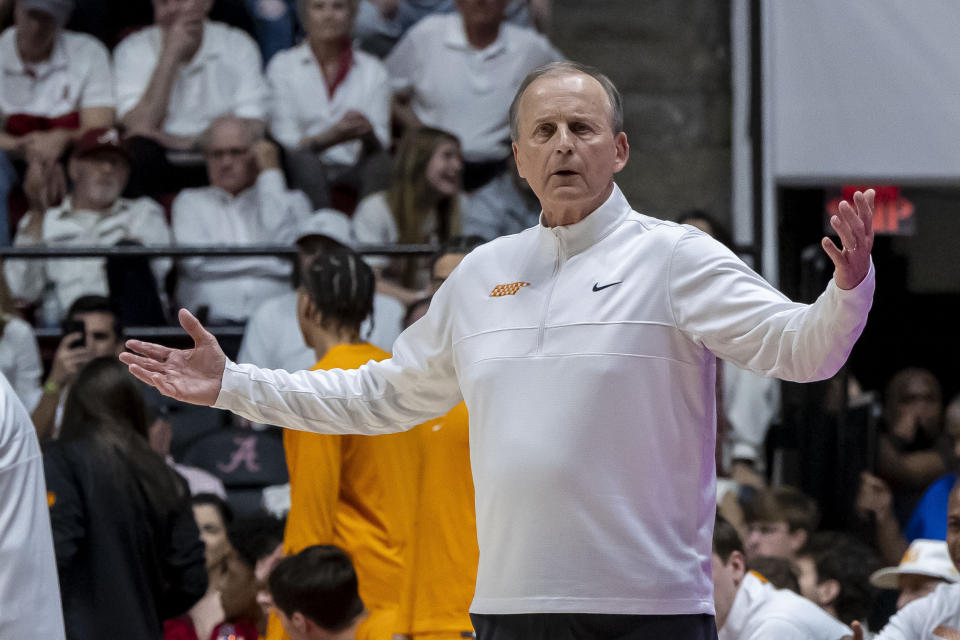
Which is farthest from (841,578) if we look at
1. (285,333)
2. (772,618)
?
(285,333)

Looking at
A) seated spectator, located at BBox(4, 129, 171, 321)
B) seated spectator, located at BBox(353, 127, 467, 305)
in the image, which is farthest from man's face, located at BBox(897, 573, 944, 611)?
seated spectator, located at BBox(4, 129, 171, 321)

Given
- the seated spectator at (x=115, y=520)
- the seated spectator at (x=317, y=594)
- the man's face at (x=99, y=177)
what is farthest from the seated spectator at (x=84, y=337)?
the seated spectator at (x=317, y=594)

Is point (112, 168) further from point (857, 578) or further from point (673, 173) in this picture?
point (857, 578)

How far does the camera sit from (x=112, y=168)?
287 inches

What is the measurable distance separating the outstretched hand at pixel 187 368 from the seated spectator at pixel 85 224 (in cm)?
433

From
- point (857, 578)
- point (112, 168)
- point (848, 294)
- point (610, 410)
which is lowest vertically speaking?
point (857, 578)

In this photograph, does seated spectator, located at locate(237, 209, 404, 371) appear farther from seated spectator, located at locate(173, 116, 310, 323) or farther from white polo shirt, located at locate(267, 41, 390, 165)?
white polo shirt, located at locate(267, 41, 390, 165)

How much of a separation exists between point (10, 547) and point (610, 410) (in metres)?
1.77

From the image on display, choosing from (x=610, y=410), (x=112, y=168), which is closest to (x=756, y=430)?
(x=112, y=168)

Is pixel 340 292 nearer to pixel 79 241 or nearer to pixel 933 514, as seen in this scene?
pixel 933 514

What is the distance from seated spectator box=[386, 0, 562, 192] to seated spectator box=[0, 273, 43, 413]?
7.57 feet

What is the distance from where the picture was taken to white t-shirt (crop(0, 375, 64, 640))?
11.8 feet

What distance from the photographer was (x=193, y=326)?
2.82 metres

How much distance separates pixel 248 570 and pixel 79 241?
2495 mm
